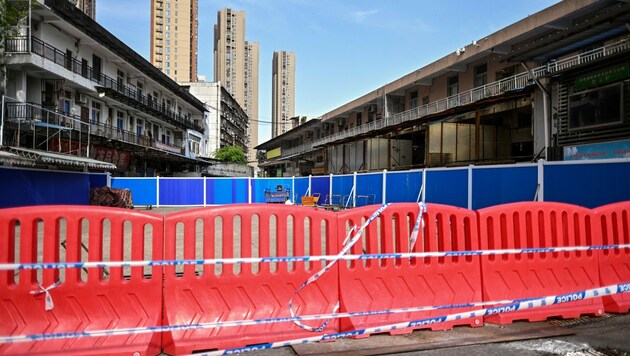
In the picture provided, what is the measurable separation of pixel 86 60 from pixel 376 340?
112 ft

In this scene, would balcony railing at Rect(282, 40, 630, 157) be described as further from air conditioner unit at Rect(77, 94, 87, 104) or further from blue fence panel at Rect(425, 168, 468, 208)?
air conditioner unit at Rect(77, 94, 87, 104)

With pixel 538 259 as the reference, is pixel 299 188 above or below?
above

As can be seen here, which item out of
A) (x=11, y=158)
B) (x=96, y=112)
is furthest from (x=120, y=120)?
(x=11, y=158)

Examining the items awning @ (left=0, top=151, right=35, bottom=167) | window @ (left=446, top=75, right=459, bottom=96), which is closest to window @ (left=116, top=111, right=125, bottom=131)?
awning @ (left=0, top=151, right=35, bottom=167)

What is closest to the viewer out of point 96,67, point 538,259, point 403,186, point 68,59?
point 538,259

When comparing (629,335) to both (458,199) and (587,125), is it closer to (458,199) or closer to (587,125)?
(458,199)

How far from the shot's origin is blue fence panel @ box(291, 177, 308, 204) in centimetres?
2950

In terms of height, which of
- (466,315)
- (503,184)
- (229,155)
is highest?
(229,155)

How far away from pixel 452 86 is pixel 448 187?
57.4ft

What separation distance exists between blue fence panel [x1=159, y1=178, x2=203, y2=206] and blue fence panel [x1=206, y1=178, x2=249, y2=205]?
2.13 ft

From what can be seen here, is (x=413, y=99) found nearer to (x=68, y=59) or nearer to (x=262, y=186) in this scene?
(x=262, y=186)

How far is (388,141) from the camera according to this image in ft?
104

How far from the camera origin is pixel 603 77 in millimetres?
13531

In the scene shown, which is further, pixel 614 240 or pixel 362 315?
pixel 614 240
